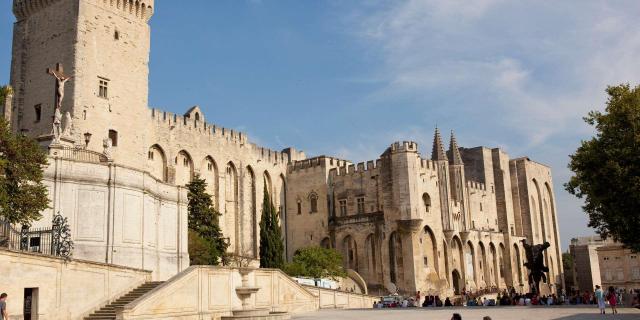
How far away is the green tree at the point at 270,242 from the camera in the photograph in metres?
Answer: 37.9

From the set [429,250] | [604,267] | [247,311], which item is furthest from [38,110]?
[604,267]

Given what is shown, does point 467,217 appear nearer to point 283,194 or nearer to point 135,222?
point 283,194

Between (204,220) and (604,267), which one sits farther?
(604,267)

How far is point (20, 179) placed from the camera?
19.2 m

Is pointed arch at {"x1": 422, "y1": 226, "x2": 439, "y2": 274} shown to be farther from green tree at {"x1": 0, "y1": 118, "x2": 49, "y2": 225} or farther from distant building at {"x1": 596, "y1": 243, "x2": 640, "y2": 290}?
green tree at {"x1": 0, "y1": 118, "x2": 49, "y2": 225}

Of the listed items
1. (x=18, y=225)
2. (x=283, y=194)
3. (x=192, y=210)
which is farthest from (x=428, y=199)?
(x=18, y=225)

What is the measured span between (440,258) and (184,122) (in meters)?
20.0

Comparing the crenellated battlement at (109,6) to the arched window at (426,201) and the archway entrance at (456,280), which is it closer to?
the arched window at (426,201)

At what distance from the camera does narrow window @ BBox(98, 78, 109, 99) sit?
108 feet

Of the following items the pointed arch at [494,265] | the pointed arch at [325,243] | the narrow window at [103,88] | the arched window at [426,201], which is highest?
the narrow window at [103,88]

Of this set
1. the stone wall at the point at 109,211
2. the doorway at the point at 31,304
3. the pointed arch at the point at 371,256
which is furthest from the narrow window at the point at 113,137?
the pointed arch at the point at 371,256

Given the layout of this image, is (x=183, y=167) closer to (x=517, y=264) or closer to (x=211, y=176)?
(x=211, y=176)

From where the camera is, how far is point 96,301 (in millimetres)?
18172

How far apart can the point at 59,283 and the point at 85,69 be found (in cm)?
1801
